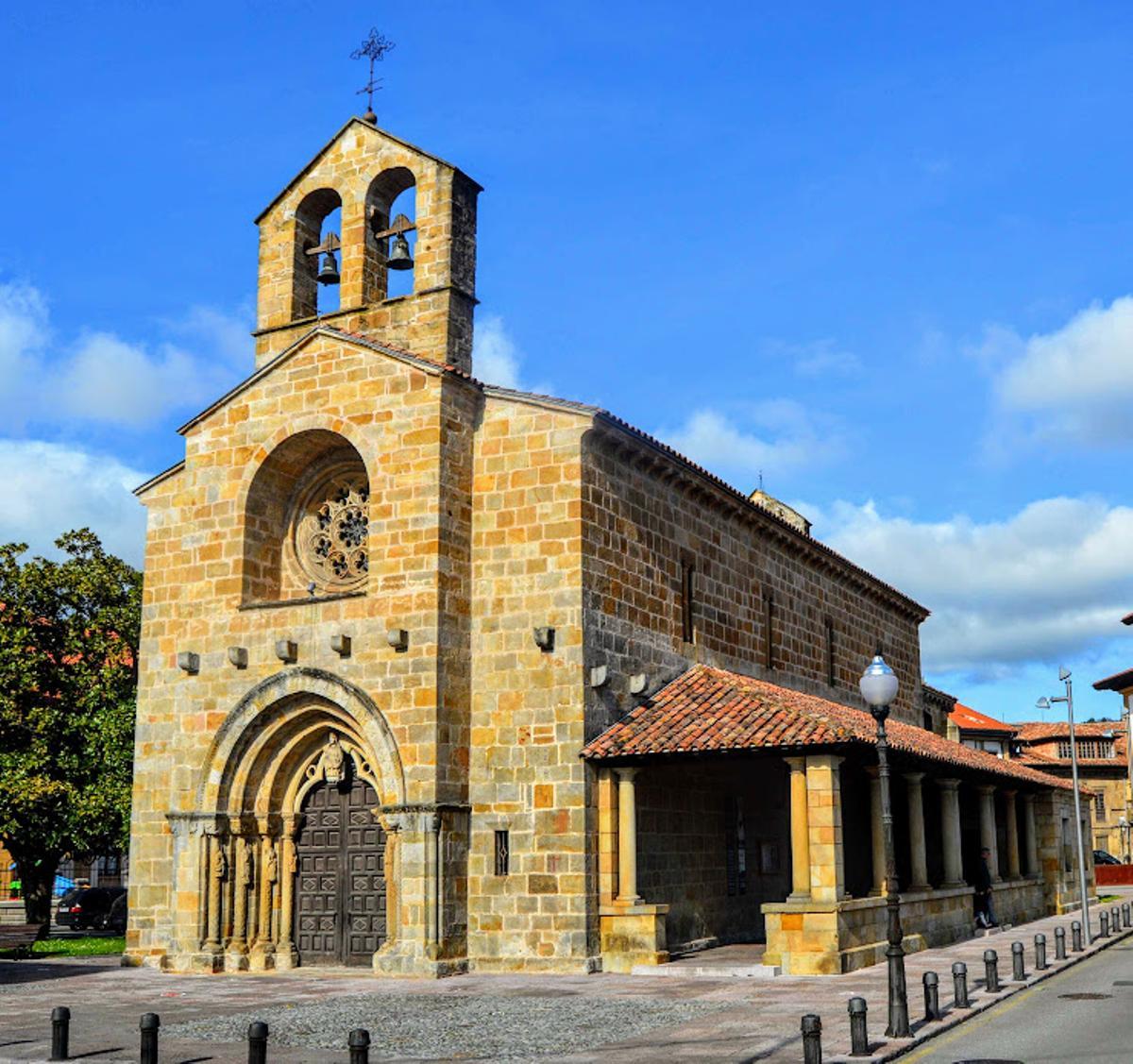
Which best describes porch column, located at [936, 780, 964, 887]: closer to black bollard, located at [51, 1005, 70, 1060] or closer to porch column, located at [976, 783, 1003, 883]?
porch column, located at [976, 783, 1003, 883]

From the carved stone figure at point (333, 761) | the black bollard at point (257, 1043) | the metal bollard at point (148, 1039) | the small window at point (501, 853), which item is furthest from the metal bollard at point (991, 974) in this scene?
the carved stone figure at point (333, 761)

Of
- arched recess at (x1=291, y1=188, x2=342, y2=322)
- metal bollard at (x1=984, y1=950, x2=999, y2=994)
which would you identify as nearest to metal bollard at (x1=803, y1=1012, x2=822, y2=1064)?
metal bollard at (x1=984, y1=950, x2=999, y2=994)

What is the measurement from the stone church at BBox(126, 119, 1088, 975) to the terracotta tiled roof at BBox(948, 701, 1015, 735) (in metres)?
55.4

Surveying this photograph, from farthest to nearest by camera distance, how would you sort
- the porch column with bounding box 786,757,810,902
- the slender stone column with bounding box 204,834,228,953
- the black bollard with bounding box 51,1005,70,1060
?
the slender stone column with bounding box 204,834,228,953 < the porch column with bounding box 786,757,810,902 < the black bollard with bounding box 51,1005,70,1060

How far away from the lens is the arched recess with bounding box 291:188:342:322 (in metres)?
25.0

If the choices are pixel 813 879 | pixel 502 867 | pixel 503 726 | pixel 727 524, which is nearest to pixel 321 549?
pixel 503 726

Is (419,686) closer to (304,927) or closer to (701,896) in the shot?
(304,927)

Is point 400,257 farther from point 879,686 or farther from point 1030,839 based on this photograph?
point 1030,839

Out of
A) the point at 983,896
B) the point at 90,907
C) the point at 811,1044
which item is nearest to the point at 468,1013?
the point at 811,1044

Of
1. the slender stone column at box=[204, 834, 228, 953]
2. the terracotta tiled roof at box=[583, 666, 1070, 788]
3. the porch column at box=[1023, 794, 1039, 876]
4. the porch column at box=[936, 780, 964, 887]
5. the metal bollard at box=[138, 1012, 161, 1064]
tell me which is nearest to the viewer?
the metal bollard at box=[138, 1012, 161, 1064]

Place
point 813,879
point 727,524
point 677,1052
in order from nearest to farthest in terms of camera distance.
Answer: point 677,1052 → point 813,879 → point 727,524

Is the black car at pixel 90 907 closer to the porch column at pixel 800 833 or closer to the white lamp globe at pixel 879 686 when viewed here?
the porch column at pixel 800 833

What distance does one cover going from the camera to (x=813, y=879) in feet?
64.7

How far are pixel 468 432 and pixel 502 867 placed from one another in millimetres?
7097
